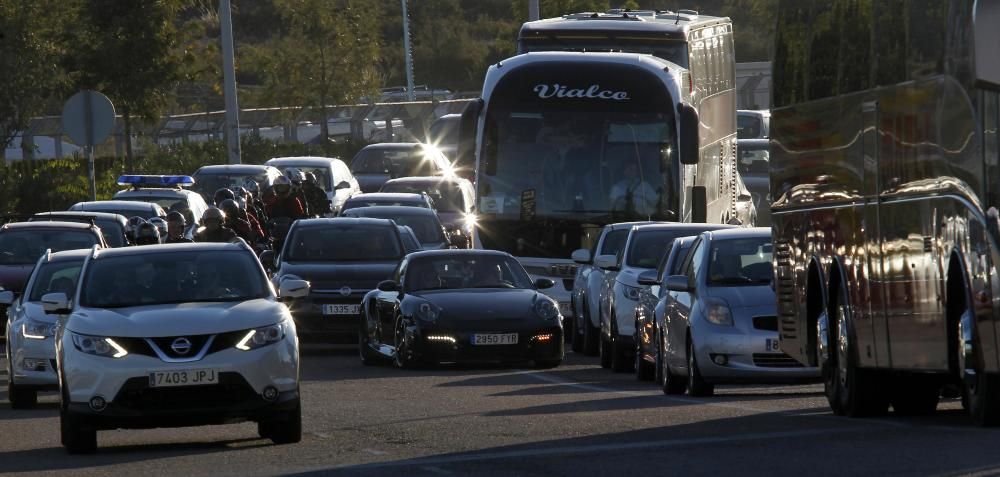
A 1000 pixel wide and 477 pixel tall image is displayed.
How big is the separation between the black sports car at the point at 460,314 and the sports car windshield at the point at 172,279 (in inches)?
318

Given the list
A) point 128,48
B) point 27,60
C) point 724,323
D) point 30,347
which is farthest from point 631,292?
point 128,48

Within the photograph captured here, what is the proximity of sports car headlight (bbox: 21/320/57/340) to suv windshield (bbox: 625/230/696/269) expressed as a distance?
7.18 m

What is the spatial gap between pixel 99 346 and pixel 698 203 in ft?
50.2

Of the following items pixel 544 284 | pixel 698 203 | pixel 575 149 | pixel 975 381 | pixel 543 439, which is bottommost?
pixel 543 439

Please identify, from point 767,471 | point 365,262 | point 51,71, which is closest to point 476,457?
point 767,471

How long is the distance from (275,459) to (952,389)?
5.65 metres

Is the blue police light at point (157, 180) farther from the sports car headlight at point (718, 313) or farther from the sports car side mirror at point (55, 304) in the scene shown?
the sports car side mirror at point (55, 304)

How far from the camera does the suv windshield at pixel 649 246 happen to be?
25.9 meters

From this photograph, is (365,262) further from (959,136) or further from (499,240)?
(959,136)

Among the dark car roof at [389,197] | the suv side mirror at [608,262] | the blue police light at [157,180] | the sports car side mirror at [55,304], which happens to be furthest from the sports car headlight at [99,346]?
the dark car roof at [389,197]

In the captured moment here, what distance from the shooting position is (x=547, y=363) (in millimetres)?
25281

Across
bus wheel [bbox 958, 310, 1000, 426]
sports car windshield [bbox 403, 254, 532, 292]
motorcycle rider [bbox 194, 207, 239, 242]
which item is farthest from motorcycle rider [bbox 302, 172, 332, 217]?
bus wheel [bbox 958, 310, 1000, 426]

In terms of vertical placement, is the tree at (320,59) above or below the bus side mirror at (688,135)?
above

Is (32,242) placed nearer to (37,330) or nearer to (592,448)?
(37,330)
